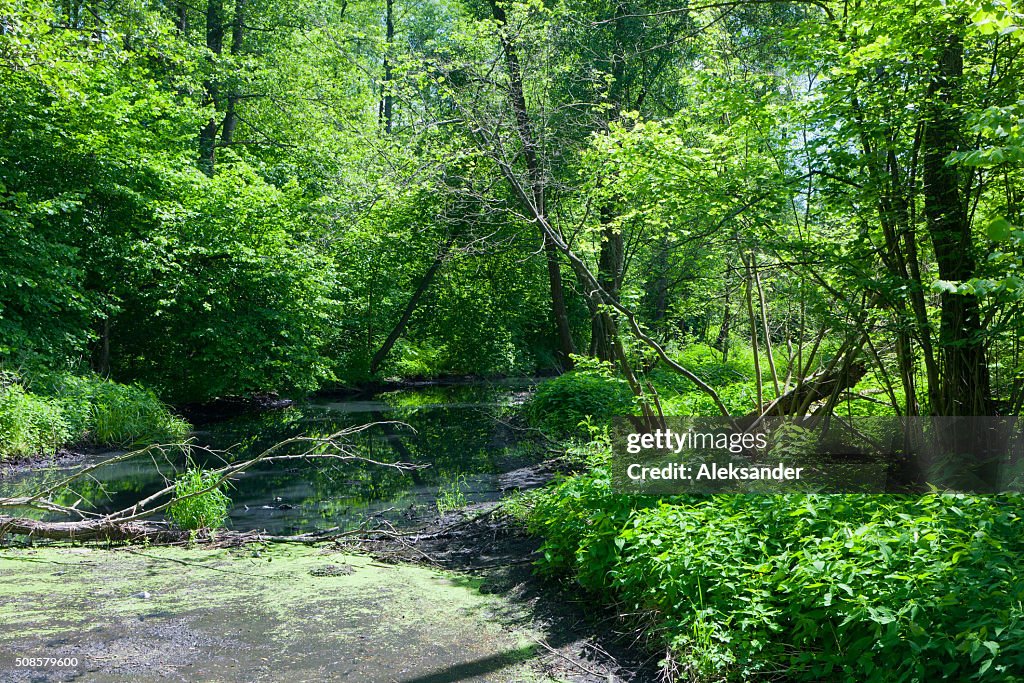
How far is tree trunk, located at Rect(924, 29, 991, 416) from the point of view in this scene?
5.98 m

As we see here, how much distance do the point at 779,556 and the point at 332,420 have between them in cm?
1381

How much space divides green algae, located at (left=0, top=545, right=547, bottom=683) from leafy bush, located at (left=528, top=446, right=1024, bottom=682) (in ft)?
2.61

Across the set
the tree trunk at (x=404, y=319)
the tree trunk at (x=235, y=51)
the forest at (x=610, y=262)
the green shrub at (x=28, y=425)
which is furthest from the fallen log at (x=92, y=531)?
the tree trunk at (x=235, y=51)

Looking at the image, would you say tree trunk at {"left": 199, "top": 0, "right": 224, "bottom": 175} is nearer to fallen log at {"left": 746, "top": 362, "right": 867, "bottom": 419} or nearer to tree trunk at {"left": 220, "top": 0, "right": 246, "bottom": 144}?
tree trunk at {"left": 220, "top": 0, "right": 246, "bottom": 144}

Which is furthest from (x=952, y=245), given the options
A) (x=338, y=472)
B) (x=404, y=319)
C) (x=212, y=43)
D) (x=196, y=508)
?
(x=212, y=43)

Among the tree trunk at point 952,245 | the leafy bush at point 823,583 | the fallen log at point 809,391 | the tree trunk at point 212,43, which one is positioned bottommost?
the leafy bush at point 823,583

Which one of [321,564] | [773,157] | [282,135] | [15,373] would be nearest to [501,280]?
[282,135]

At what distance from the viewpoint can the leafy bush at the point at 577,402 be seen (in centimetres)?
1202

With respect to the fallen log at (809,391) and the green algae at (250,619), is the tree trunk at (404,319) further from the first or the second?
the green algae at (250,619)

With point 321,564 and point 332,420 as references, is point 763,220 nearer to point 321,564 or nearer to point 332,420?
point 321,564

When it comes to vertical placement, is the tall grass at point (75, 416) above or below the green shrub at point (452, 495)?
above

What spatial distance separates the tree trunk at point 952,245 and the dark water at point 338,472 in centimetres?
475

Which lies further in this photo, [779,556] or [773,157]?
[773,157]

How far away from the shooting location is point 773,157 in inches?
317
